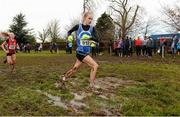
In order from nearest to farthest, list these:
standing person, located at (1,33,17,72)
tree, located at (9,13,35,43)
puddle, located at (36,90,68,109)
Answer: puddle, located at (36,90,68,109)
standing person, located at (1,33,17,72)
tree, located at (9,13,35,43)

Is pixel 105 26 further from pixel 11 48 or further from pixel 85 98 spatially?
pixel 85 98

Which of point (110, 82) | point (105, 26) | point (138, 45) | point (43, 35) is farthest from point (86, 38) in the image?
point (43, 35)

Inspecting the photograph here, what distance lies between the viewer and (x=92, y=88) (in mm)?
12117

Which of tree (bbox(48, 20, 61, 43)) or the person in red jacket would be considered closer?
the person in red jacket

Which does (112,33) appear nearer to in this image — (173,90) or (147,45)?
(147,45)

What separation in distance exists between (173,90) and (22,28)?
69501 mm

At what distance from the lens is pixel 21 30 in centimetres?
7962

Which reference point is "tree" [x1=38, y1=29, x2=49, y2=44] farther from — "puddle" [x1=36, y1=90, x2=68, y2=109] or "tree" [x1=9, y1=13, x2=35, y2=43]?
"puddle" [x1=36, y1=90, x2=68, y2=109]

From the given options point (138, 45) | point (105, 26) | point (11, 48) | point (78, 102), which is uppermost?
point (105, 26)

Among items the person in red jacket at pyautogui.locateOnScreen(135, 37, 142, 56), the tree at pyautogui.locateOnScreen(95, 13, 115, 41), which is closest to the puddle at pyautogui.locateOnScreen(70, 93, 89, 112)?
the person in red jacket at pyautogui.locateOnScreen(135, 37, 142, 56)

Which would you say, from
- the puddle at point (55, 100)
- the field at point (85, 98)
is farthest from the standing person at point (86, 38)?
the puddle at point (55, 100)

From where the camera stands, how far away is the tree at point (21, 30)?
7819cm

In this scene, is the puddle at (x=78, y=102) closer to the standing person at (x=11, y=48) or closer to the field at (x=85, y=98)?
the field at (x=85, y=98)

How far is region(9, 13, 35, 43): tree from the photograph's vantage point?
78.2 meters
